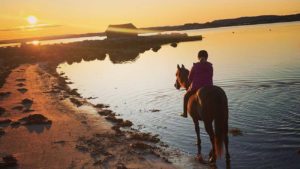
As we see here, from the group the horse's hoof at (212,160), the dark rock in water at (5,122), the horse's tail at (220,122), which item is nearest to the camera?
the horse's tail at (220,122)

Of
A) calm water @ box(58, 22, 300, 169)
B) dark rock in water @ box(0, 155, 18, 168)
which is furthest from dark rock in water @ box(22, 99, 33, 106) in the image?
dark rock in water @ box(0, 155, 18, 168)

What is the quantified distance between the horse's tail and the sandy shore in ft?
7.10

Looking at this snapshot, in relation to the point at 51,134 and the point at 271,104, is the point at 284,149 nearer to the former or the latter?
the point at 271,104

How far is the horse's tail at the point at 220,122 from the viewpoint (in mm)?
11625

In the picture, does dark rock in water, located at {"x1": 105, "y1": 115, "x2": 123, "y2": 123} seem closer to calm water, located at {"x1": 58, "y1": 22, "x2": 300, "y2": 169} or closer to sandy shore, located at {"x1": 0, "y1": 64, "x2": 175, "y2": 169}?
sandy shore, located at {"x1": 0, "y1": 64, "x2": 175, "y2": 169}

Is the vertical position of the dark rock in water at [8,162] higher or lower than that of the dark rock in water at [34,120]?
higher

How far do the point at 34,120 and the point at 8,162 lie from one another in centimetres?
762

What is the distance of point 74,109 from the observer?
24.9 meters

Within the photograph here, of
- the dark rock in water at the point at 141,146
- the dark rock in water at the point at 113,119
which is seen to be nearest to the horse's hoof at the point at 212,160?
the dark rock in water at the point at 141,146

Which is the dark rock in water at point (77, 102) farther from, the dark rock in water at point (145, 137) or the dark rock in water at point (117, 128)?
the dark rock in water at point (145, 137)

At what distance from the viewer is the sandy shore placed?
13.4 metres

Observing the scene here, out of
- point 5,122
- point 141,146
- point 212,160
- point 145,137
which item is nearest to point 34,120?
point 5,122

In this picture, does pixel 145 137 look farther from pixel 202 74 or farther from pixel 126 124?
pixel 202 74

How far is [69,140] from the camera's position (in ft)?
54.7
